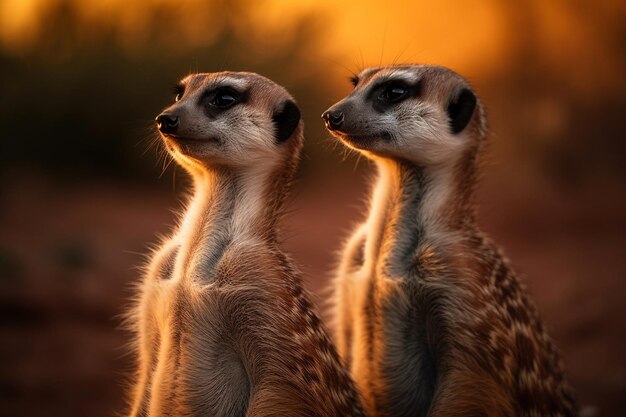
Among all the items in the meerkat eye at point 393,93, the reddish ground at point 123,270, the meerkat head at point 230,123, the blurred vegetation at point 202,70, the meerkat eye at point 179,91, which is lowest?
the meerkat head at point 230,123

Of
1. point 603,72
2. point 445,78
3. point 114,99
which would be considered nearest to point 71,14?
point 114,99

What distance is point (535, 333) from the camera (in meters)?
2.91

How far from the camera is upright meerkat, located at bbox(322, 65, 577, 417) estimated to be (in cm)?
271

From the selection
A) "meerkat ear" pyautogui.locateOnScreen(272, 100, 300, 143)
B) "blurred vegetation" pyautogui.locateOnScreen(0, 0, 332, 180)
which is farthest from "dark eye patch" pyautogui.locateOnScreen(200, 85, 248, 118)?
"blurred vegetation" pyautogui.locateOnScreen(0, 0, 332, 180)

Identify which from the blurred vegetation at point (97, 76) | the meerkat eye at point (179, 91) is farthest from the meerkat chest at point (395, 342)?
the blurred vegetation at point (97, 76)

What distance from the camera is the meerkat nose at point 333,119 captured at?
8.80 ft

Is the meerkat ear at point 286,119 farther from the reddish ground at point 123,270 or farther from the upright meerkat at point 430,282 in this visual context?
the reddish ground at point 123,270

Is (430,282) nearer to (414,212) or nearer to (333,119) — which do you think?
(414,212)

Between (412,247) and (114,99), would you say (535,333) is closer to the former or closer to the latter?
(412,247)

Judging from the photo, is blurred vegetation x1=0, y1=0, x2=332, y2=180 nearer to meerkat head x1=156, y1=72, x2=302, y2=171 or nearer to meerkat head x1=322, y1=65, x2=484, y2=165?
meerkat head x1=322, y1=65, x2=484, y2=165

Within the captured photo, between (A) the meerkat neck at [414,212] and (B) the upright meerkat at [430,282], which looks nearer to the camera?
(B) the upright meerkat at [430,282]

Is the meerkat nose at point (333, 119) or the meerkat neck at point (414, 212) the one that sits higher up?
the meerkat nose at point (333, 119)

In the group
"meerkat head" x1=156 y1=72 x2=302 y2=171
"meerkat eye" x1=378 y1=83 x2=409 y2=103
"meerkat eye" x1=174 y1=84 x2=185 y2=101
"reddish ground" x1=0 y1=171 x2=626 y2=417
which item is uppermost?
"reddish ground" x1=0 y1=171 x2=626 y2=417

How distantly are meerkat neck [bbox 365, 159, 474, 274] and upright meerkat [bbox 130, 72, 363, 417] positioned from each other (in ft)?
1.25
